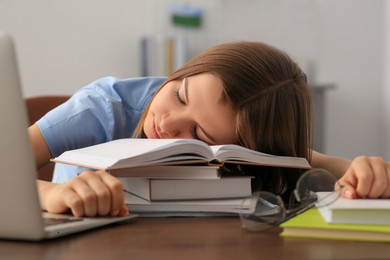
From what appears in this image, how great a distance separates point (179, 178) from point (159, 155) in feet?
0.19

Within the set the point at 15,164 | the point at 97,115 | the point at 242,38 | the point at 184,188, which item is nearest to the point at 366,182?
the point at 184,188

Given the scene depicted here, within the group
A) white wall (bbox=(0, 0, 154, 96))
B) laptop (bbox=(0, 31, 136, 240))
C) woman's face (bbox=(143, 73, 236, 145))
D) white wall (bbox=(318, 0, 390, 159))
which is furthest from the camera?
white wall (bbox=(318, 0, 390, 159))

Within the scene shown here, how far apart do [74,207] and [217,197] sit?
250 mm

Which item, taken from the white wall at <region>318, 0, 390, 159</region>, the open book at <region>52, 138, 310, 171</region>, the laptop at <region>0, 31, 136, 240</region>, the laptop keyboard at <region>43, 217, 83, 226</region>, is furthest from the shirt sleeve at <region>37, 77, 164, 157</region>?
the white wall at <region>318, 0, 390, 159</region>

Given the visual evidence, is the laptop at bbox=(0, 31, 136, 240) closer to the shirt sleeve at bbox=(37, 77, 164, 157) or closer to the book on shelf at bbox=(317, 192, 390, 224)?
the book on shelf at bbox=(317, 192, 390, 224)

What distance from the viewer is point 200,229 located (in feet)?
3.00

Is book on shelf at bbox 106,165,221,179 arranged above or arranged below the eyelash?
below

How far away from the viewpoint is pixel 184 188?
1038 mm

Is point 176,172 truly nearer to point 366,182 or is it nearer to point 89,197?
point 89,197

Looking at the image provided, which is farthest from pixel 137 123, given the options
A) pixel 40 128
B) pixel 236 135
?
pixel 236 135

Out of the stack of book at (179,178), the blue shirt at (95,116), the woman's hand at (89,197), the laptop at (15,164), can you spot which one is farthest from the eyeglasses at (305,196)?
the blue shirt at (95,116)

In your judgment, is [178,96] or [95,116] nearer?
[178,96]

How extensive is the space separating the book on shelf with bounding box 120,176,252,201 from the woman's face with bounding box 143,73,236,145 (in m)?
0.26

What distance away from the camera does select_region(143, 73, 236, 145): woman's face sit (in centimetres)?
131
